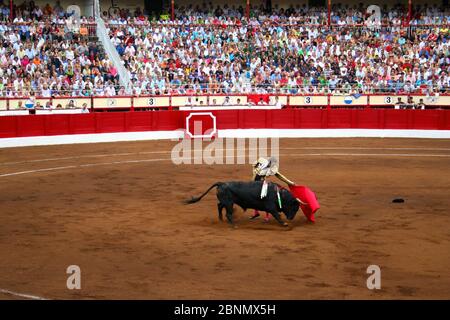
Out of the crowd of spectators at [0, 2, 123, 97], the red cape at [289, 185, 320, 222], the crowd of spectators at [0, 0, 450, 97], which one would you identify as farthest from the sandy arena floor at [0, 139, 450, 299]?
the crowd of spectators at [0, 0, 450, 97]

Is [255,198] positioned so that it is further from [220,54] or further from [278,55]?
[278,55]

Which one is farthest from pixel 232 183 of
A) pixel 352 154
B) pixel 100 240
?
pixel 352 154

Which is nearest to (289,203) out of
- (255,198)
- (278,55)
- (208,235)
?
(255,198)

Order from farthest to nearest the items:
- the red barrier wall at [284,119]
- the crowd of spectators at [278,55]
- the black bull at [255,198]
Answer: the crowd of spectators at [278,55] → the red barrier wall at [284,119] → the black bull at [255,198]

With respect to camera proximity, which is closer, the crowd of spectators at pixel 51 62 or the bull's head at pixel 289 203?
the bull's head at pixel 289 203

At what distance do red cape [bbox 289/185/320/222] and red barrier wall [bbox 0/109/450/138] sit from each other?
16216mm

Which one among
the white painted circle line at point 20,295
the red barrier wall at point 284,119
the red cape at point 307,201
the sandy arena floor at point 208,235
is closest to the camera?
the white painted circle line at point 20,295

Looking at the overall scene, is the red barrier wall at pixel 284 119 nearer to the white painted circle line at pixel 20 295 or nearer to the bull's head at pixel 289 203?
the bull's head at pixel 289 203

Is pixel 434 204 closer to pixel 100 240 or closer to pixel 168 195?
pixel 168 195

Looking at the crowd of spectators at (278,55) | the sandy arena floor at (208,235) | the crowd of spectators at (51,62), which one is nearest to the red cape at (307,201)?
the sandy arena floor at (208,235)

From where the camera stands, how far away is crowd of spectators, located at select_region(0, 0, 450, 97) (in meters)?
32.2

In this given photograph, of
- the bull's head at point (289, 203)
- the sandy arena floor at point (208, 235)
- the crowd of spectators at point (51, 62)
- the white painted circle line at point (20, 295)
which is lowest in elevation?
the sandy arena floor at point (208, 235)

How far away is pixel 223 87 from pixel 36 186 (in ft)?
55.2

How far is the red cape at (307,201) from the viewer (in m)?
13.9
